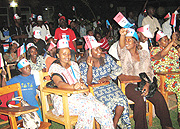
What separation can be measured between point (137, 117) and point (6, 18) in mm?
10728

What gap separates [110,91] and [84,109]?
594 mm

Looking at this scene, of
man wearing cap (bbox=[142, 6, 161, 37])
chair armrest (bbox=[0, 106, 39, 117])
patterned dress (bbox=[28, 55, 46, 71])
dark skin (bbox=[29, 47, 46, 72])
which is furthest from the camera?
man wearing cap (bbox=[142, 6, 161, 37])

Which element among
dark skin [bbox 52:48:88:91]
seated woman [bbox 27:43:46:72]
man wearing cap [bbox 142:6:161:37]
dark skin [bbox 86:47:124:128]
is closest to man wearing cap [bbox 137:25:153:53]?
dark skin [bbox 86:47:124:128]

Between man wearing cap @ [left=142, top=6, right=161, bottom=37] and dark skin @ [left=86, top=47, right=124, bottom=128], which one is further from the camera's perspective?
man wearing cap @ [left=142, top=6, right=161, bottom=37]

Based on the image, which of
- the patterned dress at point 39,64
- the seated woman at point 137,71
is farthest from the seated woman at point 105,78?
the patterned dress at point 39,64

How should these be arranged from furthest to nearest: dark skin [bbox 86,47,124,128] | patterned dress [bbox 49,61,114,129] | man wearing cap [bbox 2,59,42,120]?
man wearing cap [bbox 2,59,42,120], dark skin [bbox 86,47,124,128], patterned dress [bbox 49,61,114,129]

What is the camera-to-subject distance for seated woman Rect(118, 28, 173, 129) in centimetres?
304

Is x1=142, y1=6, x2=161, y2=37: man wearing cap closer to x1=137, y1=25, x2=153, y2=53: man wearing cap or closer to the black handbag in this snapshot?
x1=137, y1=25, x2=153, y2=53: man wearing cap

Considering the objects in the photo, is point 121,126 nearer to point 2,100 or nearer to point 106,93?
point 106,93

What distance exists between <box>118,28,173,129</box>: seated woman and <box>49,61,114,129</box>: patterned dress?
0.58 m

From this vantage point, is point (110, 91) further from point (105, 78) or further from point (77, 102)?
point (77, 102)

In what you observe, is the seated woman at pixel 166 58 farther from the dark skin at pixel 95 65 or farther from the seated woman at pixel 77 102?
the seated woman at pixel 77 102

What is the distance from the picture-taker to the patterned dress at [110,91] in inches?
116

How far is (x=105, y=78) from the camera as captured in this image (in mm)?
3143
